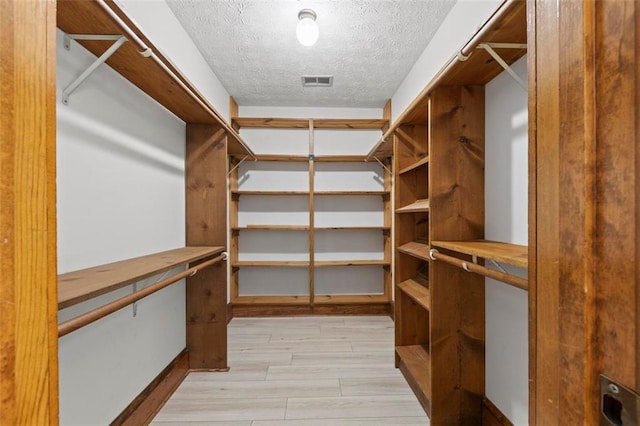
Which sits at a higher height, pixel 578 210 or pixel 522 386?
pixel 578 210

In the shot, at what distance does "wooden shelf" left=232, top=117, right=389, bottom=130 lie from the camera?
10.5 ft

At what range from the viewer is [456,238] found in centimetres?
149

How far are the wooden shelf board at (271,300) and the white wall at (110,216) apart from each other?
4.18ft

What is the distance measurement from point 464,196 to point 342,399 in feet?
4.49

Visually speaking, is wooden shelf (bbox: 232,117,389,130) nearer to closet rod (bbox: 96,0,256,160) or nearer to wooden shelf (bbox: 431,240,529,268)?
closet rod (bbox: 96,0,256,160)

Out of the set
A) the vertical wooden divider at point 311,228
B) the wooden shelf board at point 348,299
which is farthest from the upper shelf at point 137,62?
the wooden shelf board at point 348,299

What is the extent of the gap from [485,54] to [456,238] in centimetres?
83

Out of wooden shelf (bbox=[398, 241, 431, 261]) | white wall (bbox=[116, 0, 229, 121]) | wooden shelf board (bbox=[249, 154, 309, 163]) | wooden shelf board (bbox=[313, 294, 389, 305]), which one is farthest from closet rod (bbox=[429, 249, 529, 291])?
wooden shelf board (bbox=[249, 154, 309, 163])

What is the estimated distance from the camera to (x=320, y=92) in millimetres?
2934

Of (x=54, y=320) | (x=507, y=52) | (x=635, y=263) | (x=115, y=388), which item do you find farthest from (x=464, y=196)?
(x=115, y=388)

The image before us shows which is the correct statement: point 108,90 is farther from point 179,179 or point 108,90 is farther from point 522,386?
point 522,386

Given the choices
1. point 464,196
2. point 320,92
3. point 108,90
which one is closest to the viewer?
point 108,90

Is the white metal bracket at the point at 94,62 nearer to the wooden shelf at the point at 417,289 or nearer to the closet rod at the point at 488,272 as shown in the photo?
the closet rod at the point at 488,272

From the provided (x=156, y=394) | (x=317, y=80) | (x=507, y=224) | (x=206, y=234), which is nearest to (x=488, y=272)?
(x=507, y=224)
